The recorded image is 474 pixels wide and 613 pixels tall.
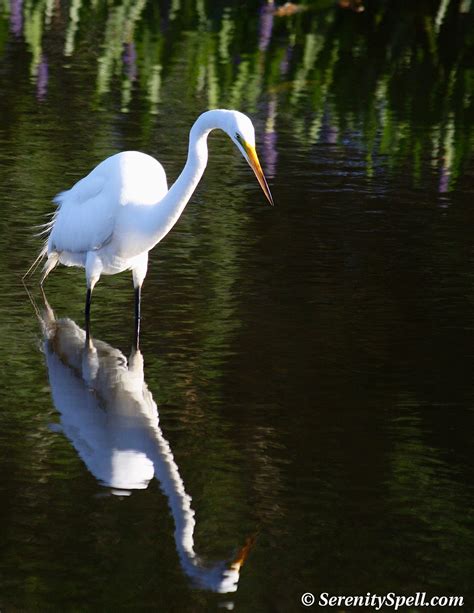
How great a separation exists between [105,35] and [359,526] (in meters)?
9.39

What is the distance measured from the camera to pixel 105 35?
42.9 ft

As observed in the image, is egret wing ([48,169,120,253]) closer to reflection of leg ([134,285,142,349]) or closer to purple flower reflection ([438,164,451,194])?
reflection of leg ([134,285,142,349])

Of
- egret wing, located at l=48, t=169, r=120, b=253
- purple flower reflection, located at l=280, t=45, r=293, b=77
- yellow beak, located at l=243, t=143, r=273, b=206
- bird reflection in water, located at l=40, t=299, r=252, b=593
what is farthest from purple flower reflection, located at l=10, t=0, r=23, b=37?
yellow beak, located at l=243, t=143, r=273, b=206

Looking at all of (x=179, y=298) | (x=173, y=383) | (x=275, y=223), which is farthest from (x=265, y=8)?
(x=173, y=383)

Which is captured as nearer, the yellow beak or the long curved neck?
the yellow beak

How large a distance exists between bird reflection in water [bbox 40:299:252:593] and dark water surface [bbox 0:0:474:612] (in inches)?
0.5

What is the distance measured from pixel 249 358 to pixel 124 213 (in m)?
0.91

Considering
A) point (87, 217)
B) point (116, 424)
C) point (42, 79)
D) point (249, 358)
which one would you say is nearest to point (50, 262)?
point (87, 217)

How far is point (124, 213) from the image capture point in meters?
6.21

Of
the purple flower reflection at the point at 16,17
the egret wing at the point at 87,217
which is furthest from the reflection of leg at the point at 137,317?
the purple flower reflection at the point at 16,17

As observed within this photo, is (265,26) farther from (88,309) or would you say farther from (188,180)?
(188,180)

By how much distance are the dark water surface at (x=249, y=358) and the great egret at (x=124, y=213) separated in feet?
1.01

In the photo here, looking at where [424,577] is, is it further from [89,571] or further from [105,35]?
[105,35]

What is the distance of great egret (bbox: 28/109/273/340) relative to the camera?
600 centimetres
